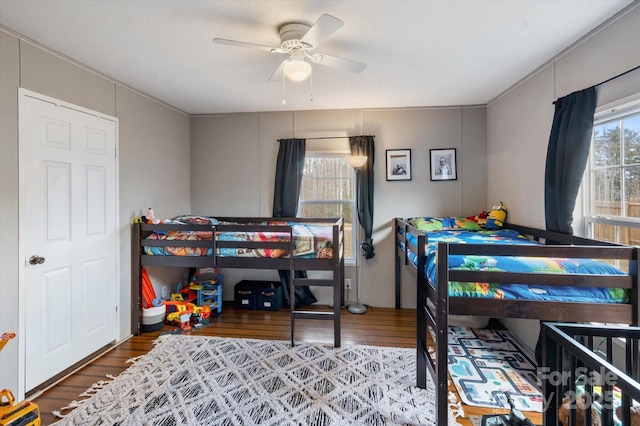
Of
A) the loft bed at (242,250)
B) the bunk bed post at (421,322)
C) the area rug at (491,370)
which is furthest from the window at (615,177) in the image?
the loft bed at (242,250)

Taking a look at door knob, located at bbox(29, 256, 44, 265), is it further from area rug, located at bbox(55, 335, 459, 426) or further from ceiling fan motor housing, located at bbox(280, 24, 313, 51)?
ceiling fan motor housing, located at bbox(280, 24, 313, 51)

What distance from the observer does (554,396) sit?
110cm

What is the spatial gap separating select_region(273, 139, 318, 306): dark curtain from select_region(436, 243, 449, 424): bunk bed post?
216 centimetres

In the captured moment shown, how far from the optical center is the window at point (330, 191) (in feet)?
12.0

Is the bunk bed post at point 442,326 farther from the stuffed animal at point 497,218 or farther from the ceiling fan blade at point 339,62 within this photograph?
the stuffed animal at point 497,218

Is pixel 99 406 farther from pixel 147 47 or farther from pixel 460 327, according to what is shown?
pixel 460 327

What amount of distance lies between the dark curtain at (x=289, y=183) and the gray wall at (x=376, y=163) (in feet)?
0.49

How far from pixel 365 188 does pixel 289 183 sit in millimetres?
961

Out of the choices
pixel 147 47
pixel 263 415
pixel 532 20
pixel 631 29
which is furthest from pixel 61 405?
pixel 631 29

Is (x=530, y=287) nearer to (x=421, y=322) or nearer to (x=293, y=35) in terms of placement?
(x=421, y=322)

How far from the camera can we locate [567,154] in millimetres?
2053

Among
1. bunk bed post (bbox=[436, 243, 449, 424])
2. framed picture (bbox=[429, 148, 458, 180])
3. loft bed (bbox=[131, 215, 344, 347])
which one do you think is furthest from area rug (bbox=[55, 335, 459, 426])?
framed picture (bbox=[429, 148, 458, 180])

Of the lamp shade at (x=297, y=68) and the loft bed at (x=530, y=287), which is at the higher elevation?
the lamp shade at (x=297, y=68)

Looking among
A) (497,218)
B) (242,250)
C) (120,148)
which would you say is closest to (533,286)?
(497,218)
